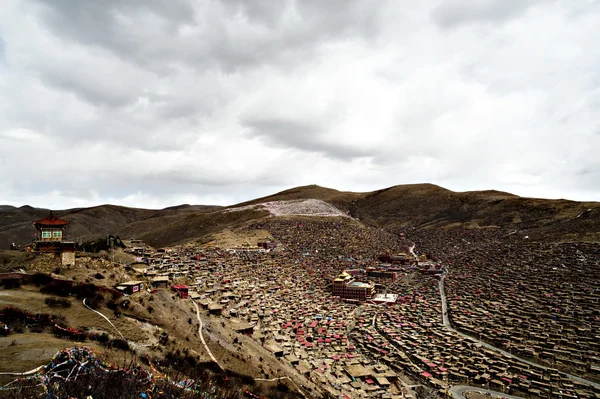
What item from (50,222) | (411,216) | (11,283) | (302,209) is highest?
(302,209)

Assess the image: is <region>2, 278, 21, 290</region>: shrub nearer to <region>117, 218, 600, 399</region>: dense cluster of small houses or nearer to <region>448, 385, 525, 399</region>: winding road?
<region>117, 218, 600, 399</region>: dense cluster of small houses

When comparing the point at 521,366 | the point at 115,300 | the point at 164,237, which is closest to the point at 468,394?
the point at 521,366

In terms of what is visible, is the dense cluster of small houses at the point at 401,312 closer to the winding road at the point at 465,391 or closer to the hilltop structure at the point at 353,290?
the winding road at the point at 465,391

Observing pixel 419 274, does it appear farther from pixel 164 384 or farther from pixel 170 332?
pixel 164 384

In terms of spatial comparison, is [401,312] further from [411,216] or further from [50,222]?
[411,216]

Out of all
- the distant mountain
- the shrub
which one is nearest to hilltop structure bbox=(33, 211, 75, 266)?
the shrub

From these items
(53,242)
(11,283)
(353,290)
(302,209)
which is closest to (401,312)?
(353,290)
